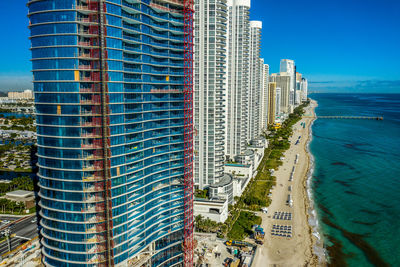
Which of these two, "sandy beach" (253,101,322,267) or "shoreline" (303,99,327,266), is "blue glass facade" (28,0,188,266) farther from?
"shoreline" (303,99,327,266)

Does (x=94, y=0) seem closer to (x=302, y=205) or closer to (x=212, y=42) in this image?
(x=212, y=42)

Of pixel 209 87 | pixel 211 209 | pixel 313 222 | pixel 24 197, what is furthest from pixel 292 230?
pixel 24 197

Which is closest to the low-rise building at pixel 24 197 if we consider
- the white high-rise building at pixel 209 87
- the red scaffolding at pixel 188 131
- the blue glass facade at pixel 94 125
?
the white high-rise building at pixel 209 87

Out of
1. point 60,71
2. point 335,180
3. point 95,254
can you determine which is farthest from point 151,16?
point 335,180

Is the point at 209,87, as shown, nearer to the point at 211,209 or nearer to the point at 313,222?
the point at 211,209

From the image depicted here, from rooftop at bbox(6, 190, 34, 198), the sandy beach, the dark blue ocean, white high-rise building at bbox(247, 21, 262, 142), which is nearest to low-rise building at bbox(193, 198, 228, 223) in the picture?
the sandy beach

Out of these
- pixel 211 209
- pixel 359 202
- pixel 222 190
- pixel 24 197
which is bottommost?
pixel 359 202
